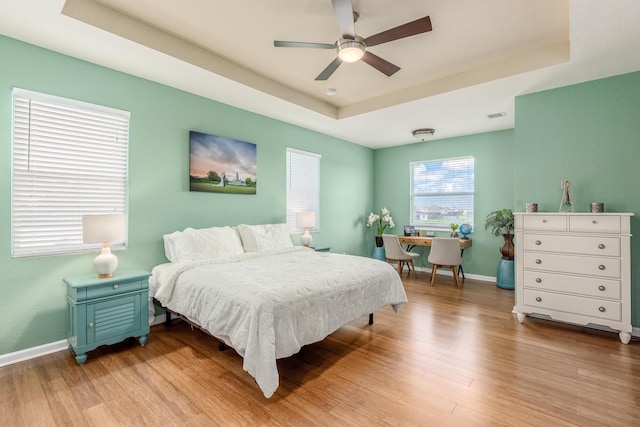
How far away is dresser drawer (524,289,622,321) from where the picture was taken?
2.96m

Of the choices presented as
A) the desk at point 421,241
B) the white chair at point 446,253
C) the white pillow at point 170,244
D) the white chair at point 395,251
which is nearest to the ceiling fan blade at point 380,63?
the white pillow at point 170,244

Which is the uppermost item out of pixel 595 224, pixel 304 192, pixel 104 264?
pixel 304 192

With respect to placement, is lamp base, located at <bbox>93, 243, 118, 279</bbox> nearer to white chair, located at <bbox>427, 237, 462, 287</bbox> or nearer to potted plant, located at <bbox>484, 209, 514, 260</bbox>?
white chair, located at <bbox>427, 237, 462, 287</bbox>

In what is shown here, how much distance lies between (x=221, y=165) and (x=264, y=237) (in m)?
1.10

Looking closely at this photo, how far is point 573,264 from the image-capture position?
3154 millimetres

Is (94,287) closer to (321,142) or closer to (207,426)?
(207,426)

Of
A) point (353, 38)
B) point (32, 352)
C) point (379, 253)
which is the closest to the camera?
point (353, 38)

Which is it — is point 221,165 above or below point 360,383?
above

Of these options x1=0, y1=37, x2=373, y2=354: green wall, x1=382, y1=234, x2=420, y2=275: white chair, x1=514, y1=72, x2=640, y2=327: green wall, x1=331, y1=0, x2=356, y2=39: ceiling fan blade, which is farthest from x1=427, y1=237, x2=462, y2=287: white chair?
x1=331, y1=0, x2=356, y2=39: ceiling fan blade

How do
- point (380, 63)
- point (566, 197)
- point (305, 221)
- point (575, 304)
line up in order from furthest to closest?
point (305, 221)
point (566, 197)
point (575, 304)
point (380, 63)

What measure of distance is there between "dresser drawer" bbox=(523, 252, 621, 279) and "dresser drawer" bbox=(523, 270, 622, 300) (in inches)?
2.3

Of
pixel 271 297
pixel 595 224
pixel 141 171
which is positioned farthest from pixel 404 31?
pixel 141 171

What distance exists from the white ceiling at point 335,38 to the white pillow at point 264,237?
5.49ft

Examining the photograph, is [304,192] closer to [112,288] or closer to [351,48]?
[351,48]
